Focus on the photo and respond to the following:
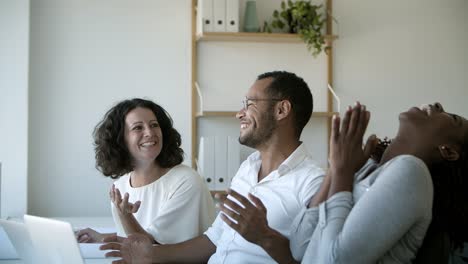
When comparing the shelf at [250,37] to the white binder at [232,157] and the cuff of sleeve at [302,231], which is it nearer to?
the white binder at [232,157]

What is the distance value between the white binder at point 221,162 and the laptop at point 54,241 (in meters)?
1.98

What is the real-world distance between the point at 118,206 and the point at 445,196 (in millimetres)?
1141

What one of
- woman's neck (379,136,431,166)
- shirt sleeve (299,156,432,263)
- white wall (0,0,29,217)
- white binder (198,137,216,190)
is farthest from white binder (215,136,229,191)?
shirt sleeve (299,156,432,263)

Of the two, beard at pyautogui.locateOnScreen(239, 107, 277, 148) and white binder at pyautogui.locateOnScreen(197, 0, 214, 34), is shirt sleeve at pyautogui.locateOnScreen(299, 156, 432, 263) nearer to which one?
beard at pyautogui.locateOnScreen(239, 107, 277, 148)

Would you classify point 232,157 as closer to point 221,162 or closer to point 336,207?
point 221,162

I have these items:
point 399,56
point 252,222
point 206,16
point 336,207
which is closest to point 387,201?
point 336,207


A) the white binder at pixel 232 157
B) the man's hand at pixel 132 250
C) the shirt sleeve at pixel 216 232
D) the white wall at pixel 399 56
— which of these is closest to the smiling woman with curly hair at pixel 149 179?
the man's hand at pixel 132 250

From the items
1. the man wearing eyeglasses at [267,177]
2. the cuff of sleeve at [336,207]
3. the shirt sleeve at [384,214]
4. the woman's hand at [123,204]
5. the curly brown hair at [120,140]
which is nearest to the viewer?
the shirt sleeve at [384,214]

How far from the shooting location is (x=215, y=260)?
1.86 metres

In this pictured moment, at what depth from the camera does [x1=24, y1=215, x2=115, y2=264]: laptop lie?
1603 millimetres

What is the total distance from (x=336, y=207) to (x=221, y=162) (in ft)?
7.66

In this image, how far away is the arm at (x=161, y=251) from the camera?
1.99m

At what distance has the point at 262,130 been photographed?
190 cm

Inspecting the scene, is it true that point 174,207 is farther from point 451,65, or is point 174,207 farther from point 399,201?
point 451,65
